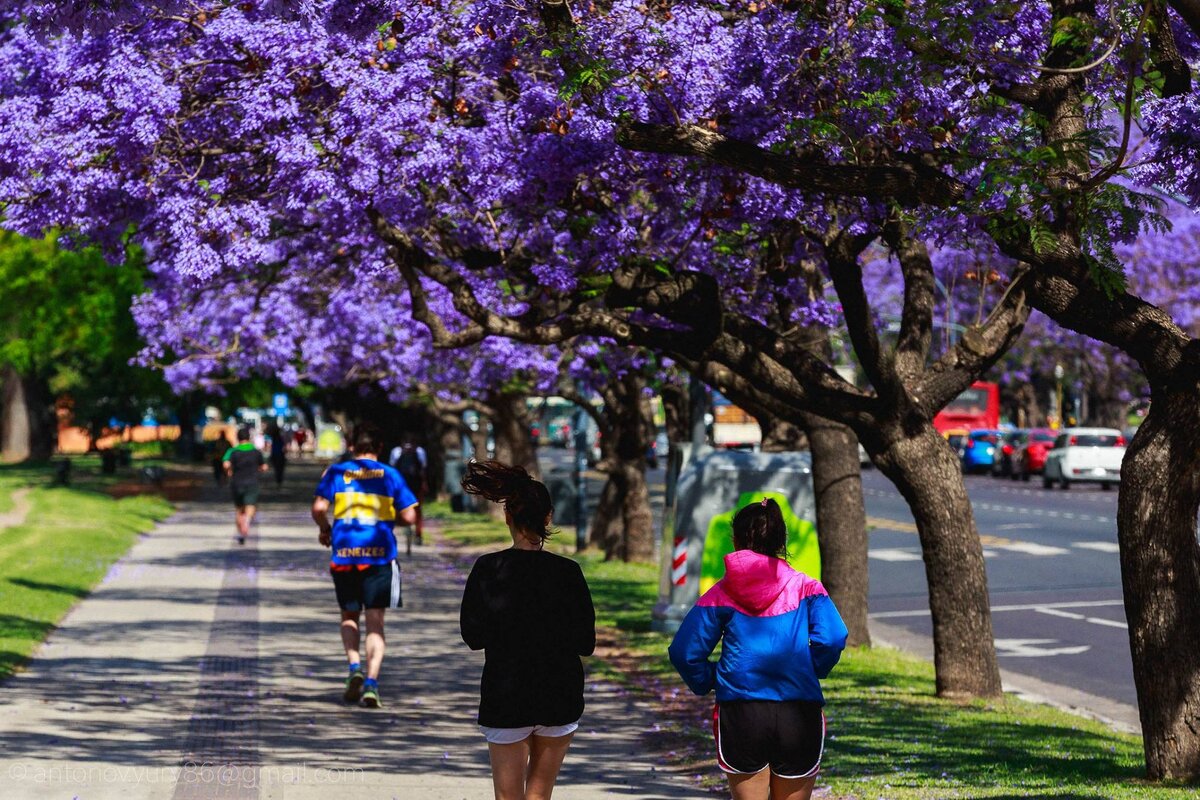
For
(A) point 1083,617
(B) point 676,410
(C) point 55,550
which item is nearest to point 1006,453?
(B) point 676,410

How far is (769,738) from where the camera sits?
19.8ft

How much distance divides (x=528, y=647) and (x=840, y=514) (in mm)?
8969

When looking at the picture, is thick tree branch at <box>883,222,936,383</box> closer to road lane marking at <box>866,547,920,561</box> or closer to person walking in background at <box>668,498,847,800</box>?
person walking in background at <box>668,498,847,800</box>

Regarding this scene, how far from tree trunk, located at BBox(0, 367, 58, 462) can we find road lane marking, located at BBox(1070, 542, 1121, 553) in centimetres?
4970

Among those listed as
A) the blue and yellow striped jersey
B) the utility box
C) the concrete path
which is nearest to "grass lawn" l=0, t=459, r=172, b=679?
the concrete path

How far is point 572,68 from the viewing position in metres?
10.1

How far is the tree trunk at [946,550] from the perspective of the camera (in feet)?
39.3

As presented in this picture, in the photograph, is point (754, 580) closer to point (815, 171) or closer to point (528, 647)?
point (528, 647)

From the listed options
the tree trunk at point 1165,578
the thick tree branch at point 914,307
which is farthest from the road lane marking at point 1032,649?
the tree trunk at point 1165,578

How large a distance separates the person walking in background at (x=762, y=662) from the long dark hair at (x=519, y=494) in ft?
2.24

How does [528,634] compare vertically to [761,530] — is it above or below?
below

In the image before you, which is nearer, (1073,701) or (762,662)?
(762,662)

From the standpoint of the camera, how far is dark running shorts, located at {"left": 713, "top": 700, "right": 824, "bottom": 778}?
603cm

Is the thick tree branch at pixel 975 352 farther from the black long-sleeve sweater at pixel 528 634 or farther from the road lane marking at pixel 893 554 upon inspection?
the road lane marking at pixel 893 554
